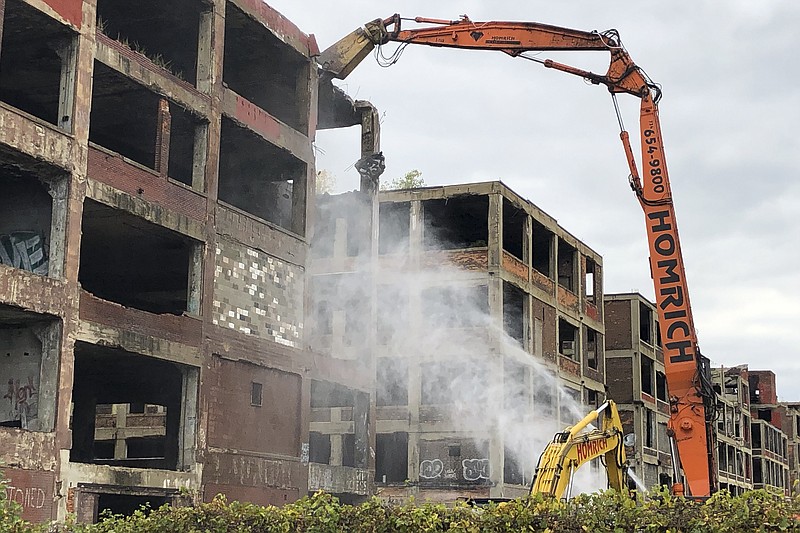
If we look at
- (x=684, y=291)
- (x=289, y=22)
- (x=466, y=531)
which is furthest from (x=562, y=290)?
(x=466, y=531)

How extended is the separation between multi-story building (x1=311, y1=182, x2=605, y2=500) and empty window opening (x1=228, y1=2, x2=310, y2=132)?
16.7 feet

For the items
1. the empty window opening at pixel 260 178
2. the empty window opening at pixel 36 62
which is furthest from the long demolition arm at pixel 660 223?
the empty window opening at pixel 36 62

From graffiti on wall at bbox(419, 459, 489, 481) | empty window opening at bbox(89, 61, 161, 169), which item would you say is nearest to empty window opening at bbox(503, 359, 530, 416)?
graffiti on wall at bbox(419, 459, 489, 481)

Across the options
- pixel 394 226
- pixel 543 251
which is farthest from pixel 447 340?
pixel 543 251

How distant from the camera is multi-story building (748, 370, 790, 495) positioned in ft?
274

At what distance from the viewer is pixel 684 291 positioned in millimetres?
22641

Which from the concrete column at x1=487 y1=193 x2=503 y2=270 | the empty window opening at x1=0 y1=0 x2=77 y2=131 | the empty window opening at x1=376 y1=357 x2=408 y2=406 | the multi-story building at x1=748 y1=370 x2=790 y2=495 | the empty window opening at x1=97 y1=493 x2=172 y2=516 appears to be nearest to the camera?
the empty window opening at x1=0 y1=0 x2=77 y2=131

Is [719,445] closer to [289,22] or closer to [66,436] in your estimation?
[289,22]

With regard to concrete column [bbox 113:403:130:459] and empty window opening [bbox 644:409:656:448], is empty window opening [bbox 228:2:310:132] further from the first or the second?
empty window opening [bbox 644:409:656:448]

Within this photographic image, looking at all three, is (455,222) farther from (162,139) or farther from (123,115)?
(162,139)

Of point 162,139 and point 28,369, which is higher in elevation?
point 162,139

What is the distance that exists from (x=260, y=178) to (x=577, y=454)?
15.9 m

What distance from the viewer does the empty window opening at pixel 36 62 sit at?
71.8 feet

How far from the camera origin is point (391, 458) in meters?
40.5
